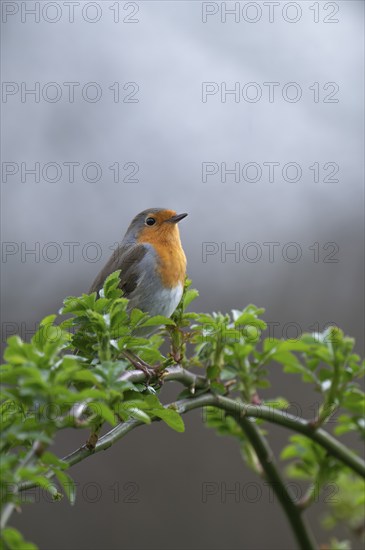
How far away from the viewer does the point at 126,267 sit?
287 centimetres

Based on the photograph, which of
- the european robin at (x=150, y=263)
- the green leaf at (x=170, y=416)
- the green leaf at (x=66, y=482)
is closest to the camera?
the green leaf at (x=66, y=482)

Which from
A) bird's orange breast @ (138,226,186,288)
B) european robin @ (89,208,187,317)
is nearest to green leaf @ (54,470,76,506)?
european robin @ (89,208,187,317)

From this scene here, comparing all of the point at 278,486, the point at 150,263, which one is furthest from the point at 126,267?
the point at 278,486

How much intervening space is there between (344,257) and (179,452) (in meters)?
1.77

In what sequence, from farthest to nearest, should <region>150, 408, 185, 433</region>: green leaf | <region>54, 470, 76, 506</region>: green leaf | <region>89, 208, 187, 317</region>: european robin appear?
<region>89, 208, 187, 317</region>: european robin, <region>150, 408, 185, 433</region>: green leaf, <region>54, 470, 76, 506</region>: green leaf

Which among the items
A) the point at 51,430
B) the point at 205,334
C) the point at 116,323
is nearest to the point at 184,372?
the point at 205,334

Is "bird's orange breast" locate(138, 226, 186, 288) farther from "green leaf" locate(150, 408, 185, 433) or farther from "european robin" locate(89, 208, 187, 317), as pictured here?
"green leaf" locate(150, 408, 185, 433)

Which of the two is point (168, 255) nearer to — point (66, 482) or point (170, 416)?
point (170, 416)

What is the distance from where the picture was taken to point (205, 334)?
1.31 meters

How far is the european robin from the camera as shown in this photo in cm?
270

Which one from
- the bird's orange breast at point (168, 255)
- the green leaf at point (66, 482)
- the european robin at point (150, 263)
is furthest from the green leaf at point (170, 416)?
the bird's orange breast at point (168, 255)

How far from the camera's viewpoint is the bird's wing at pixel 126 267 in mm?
2771

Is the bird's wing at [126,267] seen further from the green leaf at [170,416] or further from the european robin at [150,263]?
the green leaf at [170,416]

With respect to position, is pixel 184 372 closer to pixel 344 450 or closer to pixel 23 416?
pixel 344 450
